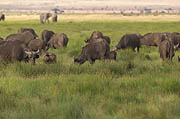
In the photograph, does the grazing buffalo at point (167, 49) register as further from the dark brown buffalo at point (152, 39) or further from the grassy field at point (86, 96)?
the dark brown buffalo at point (152, 39)

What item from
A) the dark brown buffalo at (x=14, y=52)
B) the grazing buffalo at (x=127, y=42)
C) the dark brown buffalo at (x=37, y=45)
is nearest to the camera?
the dark brown buffalo at (x=14, y=52)

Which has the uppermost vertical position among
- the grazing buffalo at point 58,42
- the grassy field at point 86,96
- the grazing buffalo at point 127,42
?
the grassy field at point 86,96

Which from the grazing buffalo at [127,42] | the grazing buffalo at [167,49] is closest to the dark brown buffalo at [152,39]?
the grazing buffalo at [127,42]

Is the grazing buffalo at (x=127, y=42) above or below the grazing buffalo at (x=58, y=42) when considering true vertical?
above

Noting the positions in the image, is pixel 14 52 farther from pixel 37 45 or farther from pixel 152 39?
pixel 152 39

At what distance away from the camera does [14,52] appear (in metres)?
11.3

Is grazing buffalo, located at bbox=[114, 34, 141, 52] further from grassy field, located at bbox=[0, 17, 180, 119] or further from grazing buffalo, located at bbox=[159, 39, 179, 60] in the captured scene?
grassy field, located at bbox=[0, 17, 180, 119]

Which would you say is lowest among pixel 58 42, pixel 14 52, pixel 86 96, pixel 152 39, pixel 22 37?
pixel 58 42

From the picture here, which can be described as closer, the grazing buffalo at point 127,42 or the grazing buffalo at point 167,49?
the grazing buffalo at point 167,49

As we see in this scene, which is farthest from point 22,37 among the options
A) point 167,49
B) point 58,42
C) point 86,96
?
point 86,96

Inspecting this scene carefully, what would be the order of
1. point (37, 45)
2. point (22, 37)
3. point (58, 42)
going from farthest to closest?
point (58, 42)
point (22, 37)
point (37, 45)

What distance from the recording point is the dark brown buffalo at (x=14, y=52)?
11.3m

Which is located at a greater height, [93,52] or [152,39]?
[93,52]

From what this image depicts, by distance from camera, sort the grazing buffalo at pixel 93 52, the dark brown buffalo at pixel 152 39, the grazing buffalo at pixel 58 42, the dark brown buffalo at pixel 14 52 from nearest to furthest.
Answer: the dark brown buffalo at pixel 14 52 → the grazing buffalo at pixel 93 52 → the grazing buffalo at pixel 58 42 → the dark brown buffalo at pixel 152 39
